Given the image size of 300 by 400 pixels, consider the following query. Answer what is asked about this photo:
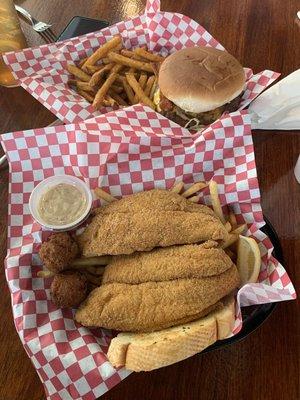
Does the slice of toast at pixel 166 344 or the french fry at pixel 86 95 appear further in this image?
the french fry at pixel 86 95

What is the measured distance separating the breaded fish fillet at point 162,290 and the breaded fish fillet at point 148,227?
0.12 feet

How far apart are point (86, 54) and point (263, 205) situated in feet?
3.35

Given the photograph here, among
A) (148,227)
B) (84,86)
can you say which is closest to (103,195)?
(148,227)

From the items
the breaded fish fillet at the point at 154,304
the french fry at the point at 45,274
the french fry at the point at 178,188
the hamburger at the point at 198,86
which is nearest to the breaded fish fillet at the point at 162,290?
the breaded fish fillet at the point at 154,304

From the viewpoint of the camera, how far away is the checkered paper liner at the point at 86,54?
1.73 metres

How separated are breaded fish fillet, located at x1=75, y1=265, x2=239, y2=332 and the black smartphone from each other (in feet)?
4.32

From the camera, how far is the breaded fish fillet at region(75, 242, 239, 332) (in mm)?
1161

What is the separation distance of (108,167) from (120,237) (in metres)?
0.32

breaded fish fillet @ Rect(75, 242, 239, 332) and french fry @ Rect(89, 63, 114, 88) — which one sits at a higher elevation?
french fry @ Rect(89, 63, 114, 88)

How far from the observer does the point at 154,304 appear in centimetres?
116

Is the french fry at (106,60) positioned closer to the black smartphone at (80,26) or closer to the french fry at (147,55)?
the french fry at (147,55)

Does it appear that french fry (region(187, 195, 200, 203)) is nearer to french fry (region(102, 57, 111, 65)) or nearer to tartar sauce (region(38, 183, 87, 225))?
tartar sauce (region(38, 183, 87, 225))

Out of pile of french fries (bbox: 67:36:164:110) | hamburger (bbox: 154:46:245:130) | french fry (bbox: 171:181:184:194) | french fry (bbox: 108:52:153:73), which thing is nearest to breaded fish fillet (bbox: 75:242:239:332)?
french fry (bbox: 171:181:184:194)

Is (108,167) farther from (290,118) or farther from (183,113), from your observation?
(290,118)
